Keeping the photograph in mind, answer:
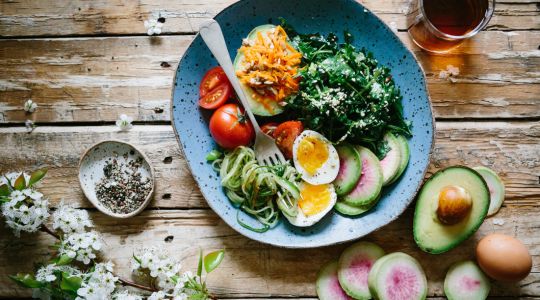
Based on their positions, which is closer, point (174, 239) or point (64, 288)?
point (64, 288)

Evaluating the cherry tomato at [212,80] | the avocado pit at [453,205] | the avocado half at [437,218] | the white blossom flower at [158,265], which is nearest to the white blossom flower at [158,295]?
the white blossom flower at [158,265]

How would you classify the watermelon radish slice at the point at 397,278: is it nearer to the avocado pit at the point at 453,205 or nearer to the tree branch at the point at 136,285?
the avocado pit at the point at 453,205

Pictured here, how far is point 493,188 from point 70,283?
1811 millimetres

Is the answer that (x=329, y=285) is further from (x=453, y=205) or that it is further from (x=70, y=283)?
(x=70, y=283)

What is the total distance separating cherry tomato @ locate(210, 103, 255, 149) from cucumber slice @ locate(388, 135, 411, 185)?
0.62m

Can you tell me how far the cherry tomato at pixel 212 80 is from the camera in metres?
2.09

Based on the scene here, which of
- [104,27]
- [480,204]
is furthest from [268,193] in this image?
[104,27]

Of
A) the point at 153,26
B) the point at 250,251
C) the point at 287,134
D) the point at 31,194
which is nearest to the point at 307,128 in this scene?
the point at 287,134

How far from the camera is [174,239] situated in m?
2.22

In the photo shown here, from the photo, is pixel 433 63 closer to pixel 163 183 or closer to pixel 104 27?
pixel 163 183

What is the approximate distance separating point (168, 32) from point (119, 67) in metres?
Result: 0.27

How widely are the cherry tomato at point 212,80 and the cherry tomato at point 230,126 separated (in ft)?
0.34

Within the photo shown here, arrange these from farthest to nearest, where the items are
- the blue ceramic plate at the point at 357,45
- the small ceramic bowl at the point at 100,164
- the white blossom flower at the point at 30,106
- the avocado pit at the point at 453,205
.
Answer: the white blossom flower at the point at 30,106
the small ceramic bowl at the point at 100,164
the blue ceramic plate at the point at 357,45
the avocado pit at the point at 453,205

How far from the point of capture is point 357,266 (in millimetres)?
2131
